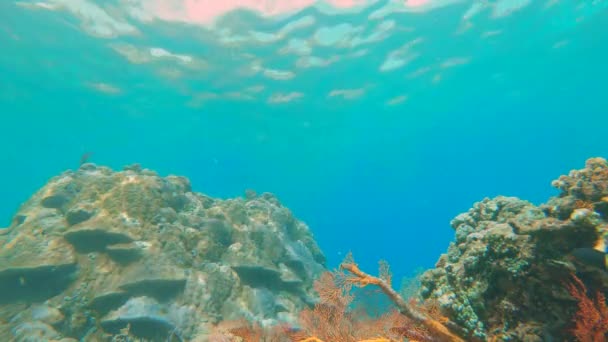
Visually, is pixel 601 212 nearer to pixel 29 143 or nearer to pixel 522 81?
pixel 522 81

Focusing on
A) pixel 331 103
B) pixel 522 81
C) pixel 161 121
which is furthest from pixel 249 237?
pixel 522 81

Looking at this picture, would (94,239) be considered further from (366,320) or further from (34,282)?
(366,320)

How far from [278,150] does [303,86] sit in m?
22.3

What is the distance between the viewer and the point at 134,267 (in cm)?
721

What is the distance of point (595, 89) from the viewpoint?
41656mm

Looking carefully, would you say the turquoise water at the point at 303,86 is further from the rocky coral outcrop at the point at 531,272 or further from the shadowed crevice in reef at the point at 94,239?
the shadowed crevice in reef at the point at 94,239

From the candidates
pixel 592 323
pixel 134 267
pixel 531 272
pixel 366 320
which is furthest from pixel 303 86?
pixel 592 323

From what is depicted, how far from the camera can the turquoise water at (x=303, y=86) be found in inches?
777

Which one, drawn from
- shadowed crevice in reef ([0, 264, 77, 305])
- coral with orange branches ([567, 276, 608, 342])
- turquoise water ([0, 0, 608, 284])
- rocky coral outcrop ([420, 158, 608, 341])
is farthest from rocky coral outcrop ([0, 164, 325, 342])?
coral with orange branches ([567, 276, 608, 342])

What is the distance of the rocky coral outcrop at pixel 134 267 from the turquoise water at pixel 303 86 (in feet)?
13.3

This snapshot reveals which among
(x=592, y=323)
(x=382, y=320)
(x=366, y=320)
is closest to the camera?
(x=592, y=323)

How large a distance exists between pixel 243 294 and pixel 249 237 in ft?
7.04

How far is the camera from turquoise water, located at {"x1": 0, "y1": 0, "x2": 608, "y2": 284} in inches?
777

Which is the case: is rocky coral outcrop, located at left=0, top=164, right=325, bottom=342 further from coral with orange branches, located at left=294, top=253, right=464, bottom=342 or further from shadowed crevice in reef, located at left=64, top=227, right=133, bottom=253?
coral with orange branches, located at left=294, top=253, right=464, bottom=342
